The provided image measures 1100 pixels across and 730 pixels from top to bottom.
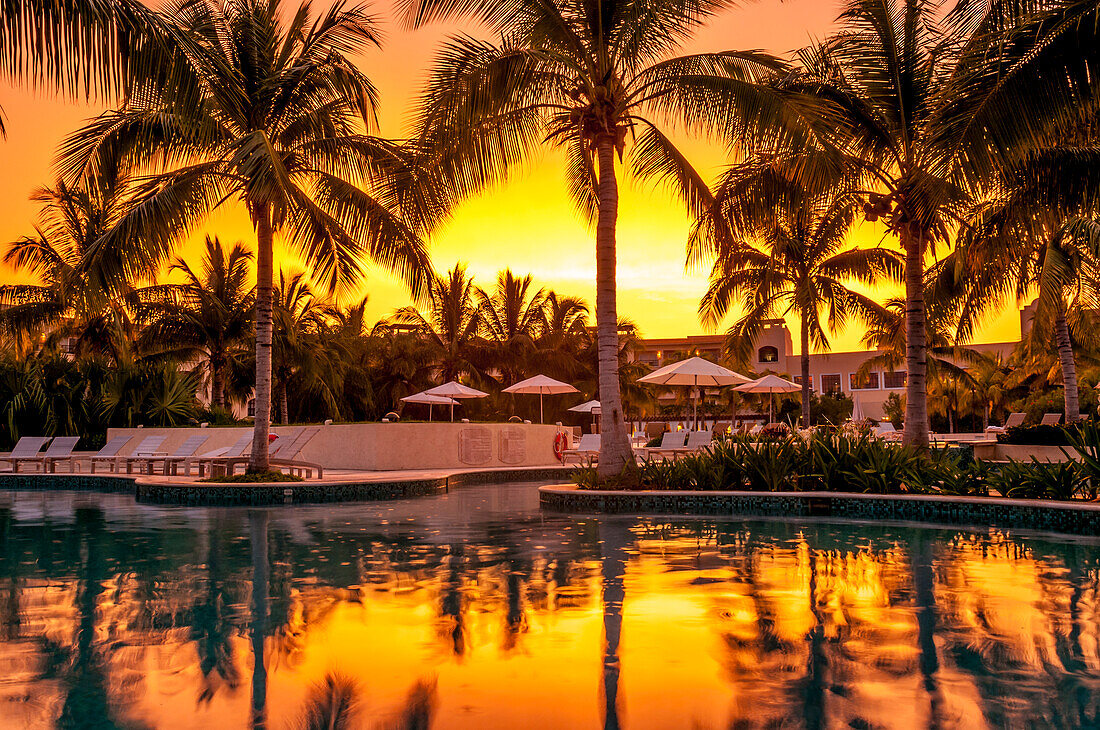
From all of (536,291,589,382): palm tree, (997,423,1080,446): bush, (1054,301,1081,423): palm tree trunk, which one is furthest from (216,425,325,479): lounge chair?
(1054,301,1081,423): palm tree trunk

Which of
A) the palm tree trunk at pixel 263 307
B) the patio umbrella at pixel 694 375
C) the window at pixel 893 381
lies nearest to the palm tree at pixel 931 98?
the patio umbrella at pixel 694 375

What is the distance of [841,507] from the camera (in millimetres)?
10586

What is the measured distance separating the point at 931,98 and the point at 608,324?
556cm

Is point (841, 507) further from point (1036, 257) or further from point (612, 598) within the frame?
point (1036, 257)

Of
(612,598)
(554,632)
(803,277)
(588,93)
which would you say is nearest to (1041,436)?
(803,277)

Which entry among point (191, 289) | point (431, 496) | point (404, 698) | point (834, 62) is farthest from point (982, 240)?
point (191, 289)

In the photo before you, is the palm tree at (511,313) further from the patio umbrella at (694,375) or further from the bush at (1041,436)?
the bush at (1041,436)

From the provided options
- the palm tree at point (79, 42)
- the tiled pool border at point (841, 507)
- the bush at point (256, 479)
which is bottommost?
the tiled pool border at point (841, 507)

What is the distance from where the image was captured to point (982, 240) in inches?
509

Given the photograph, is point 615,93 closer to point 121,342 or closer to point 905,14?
point 905,14

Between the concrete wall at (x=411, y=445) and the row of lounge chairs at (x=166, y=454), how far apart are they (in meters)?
0.36

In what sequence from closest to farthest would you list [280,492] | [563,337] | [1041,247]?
[280,492], [1041,247], [563,337]

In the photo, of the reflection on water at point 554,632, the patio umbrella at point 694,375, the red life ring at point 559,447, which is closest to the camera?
the reflection on water at point 554,632

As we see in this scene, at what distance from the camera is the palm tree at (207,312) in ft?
76.0
